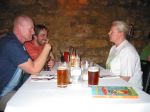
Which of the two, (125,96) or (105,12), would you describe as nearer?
(125,96)

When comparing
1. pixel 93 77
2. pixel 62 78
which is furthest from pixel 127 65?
pixel 62 78

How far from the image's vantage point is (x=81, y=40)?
4.92 metres

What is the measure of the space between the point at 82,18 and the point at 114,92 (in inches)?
136

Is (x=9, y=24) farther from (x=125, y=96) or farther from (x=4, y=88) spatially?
(x=125, y=96)

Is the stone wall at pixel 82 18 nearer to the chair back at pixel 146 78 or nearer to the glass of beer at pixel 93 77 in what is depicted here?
the chair back at pixel 146 78

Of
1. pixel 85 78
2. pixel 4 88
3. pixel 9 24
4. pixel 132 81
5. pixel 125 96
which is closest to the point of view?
pixel 125 96

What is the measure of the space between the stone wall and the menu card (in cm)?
326

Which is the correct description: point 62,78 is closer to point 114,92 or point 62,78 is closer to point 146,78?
point 114,92

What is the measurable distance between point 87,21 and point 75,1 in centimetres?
46

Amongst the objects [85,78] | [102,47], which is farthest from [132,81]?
[102,47]

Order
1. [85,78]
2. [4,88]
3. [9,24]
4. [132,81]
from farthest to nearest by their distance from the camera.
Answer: [9,24] < [132,81] < [4,88] < [85,78]

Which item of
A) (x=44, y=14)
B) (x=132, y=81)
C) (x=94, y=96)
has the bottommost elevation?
(x=132, y=81)

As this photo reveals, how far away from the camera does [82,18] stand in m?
4.88

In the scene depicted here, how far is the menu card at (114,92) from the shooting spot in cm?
149
